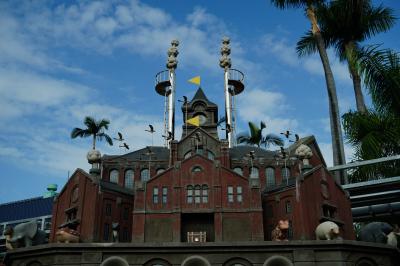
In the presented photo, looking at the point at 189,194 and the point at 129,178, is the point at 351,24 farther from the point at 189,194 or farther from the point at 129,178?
the point at 129,178

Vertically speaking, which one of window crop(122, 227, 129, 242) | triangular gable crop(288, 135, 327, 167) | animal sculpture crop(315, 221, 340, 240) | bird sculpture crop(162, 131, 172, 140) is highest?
bird sculpture crop(162, 131, 172, 140)

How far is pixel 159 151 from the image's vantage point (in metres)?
57.6

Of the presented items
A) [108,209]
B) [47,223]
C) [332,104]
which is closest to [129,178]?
[108,209]

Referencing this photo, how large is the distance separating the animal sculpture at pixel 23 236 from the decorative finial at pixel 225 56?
1742 inches

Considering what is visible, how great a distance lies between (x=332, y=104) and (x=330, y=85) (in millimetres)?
2030

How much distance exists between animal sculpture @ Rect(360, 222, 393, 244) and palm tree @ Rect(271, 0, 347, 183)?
9692 mm

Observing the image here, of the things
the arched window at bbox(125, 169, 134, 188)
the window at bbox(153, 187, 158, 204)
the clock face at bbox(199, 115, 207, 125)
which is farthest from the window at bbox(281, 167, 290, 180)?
the arched window at bbox(125, 169, 134, 188)

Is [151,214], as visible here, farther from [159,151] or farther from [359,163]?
[359,163]

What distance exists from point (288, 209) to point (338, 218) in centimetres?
453

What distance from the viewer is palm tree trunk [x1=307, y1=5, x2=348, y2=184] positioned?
41438mm

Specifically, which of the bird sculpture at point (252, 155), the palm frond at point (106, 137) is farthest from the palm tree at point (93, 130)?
the bird sculpture at point (252, 155)

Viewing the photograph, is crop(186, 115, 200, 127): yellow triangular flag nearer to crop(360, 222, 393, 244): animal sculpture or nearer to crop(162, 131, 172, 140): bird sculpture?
crop(162, 131, 172, 140): bird sculpture

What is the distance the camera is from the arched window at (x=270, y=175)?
52469 mm

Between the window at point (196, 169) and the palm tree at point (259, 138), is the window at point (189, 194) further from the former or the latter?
the palm tree at point (259, 138)
